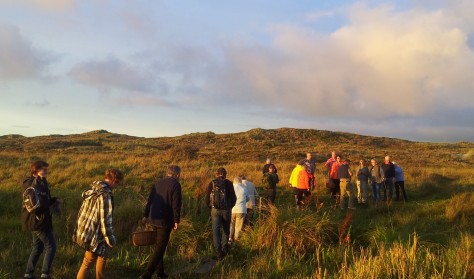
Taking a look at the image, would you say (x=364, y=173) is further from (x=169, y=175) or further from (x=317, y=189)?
(x=169, y=175)

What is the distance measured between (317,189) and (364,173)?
2.64m

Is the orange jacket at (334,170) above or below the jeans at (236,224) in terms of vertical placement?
above

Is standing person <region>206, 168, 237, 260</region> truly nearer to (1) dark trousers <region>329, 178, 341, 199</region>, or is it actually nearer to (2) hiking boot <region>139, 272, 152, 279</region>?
(2) hiking boot <region>139, 272, 152, 279</region>

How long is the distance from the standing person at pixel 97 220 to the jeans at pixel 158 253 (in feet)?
4.02

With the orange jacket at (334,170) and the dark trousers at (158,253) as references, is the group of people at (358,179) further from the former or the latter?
the dark trousers at (158,253)

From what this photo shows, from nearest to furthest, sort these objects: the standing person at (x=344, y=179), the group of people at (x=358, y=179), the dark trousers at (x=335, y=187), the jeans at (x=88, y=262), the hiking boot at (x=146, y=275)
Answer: the jeans at (x=88, y=262), the hiking boot at (x=146, y=275), the standing person at (x=344, y=179), the group of people at (x=358, y=179), the dark trousers at (x=335, y=187)

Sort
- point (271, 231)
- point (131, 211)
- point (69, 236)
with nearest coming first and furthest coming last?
point (271, 231), point (69, 236), point (131, 211)

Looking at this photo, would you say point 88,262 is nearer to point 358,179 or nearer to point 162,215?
point 162,215

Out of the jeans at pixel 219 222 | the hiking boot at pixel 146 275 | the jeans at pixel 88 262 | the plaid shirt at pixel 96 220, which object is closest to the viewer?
the plaid shirt at pixel 96 220

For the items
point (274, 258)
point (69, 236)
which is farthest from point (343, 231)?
point (69, 236)

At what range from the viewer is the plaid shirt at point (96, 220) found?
5.79 metres

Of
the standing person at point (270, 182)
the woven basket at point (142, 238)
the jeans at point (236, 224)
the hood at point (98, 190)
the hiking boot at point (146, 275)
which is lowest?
the hiking boot at point (146, 275)

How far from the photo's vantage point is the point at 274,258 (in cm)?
761

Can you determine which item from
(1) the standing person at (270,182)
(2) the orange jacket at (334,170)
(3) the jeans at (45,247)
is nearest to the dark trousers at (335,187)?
(2) the orange jacket at (334,170)
